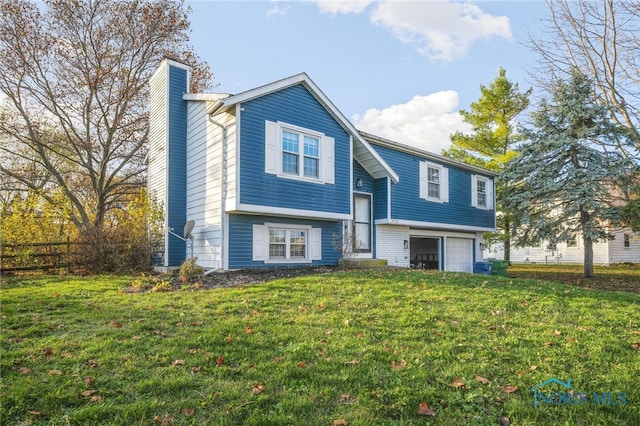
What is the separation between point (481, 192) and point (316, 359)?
1709cm

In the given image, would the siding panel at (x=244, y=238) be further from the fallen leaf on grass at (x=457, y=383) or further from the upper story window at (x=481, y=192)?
the upper story window at (x=481, y=192)

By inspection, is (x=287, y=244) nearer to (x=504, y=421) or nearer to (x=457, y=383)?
(x=457, y=383)

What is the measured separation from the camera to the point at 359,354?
428 cm

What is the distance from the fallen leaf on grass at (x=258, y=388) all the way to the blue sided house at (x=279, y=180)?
6.99m

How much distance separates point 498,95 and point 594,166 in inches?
320

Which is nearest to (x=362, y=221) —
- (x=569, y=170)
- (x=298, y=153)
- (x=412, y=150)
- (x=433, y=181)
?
(x=412, y=150)

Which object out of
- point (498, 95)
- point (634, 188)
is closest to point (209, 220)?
point (634, 188)

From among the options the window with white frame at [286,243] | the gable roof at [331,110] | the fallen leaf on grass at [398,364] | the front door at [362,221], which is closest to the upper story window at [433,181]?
→ the gable roof at [331,110]

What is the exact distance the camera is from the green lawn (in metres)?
3.10

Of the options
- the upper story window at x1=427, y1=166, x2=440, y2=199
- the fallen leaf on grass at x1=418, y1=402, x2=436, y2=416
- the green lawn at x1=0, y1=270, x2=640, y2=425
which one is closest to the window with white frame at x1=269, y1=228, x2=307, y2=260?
the green lawn at x1=0, y1=270, x2=640, y2=425

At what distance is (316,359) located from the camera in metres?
4.14

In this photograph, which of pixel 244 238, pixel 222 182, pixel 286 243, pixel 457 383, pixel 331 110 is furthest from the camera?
pixel 331 110

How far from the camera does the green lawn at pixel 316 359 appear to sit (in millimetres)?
3096

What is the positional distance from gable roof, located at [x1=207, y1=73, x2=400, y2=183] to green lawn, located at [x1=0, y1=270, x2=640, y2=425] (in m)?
5.59
